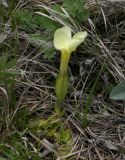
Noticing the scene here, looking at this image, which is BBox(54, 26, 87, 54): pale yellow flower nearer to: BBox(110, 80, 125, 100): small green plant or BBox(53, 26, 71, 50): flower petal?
BBox(53, 26, 71, 50): flower petal

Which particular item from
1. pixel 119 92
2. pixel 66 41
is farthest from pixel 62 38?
pixel 119 92

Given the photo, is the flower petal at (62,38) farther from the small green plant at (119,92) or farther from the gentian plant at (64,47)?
the small green plant at (119,92)

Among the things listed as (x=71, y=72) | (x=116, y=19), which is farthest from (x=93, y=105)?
(x=116, y=19)

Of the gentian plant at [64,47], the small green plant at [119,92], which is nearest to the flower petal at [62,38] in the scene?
the gentian plant at [64,47]

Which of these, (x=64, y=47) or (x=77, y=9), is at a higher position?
(x=77, y=9)

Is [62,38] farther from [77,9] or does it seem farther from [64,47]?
[77,9]

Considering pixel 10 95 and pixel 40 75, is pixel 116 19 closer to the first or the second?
pixel 40 75

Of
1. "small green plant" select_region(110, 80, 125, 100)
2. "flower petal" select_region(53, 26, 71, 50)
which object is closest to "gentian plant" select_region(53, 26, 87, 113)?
"flower petal" select_region(53, 26, 71, 50)

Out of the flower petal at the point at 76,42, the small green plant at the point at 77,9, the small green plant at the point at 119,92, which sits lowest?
the small green plant at the point at 119,92
